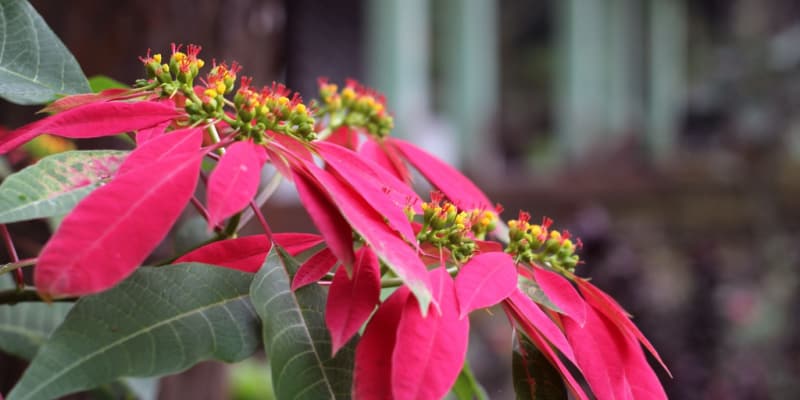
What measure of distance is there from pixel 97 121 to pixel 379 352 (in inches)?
7.1

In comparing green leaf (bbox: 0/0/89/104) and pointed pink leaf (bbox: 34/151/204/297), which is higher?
green leaf (bbox: 0/0/89/104)

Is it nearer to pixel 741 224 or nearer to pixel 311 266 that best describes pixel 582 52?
pixel 741 224

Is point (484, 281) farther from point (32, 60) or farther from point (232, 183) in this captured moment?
point (32, 60)

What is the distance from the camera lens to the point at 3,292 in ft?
1.51

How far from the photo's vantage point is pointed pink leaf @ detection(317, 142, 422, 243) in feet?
1.25

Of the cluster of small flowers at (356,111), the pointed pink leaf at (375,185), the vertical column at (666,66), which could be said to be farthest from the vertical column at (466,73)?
the pointed pink leaf at (375,185)

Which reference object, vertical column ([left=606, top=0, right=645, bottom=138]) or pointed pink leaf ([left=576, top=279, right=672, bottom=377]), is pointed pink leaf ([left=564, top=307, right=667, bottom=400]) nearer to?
pointed pink leaf ([left=576, top=279, right=672, bottom=377])

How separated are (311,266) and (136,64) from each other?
765mm

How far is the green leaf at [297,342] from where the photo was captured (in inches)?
14.8

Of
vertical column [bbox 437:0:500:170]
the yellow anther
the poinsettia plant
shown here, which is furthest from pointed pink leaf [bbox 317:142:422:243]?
vertical column [bbox 437:0:500:170]

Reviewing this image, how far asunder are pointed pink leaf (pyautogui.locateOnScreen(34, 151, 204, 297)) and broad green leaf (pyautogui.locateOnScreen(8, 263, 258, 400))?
0.05 m

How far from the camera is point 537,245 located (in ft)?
1.69

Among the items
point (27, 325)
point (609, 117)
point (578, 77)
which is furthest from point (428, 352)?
point (609, 117)

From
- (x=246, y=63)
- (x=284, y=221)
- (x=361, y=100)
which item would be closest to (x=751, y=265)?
(x=284, y=221)
